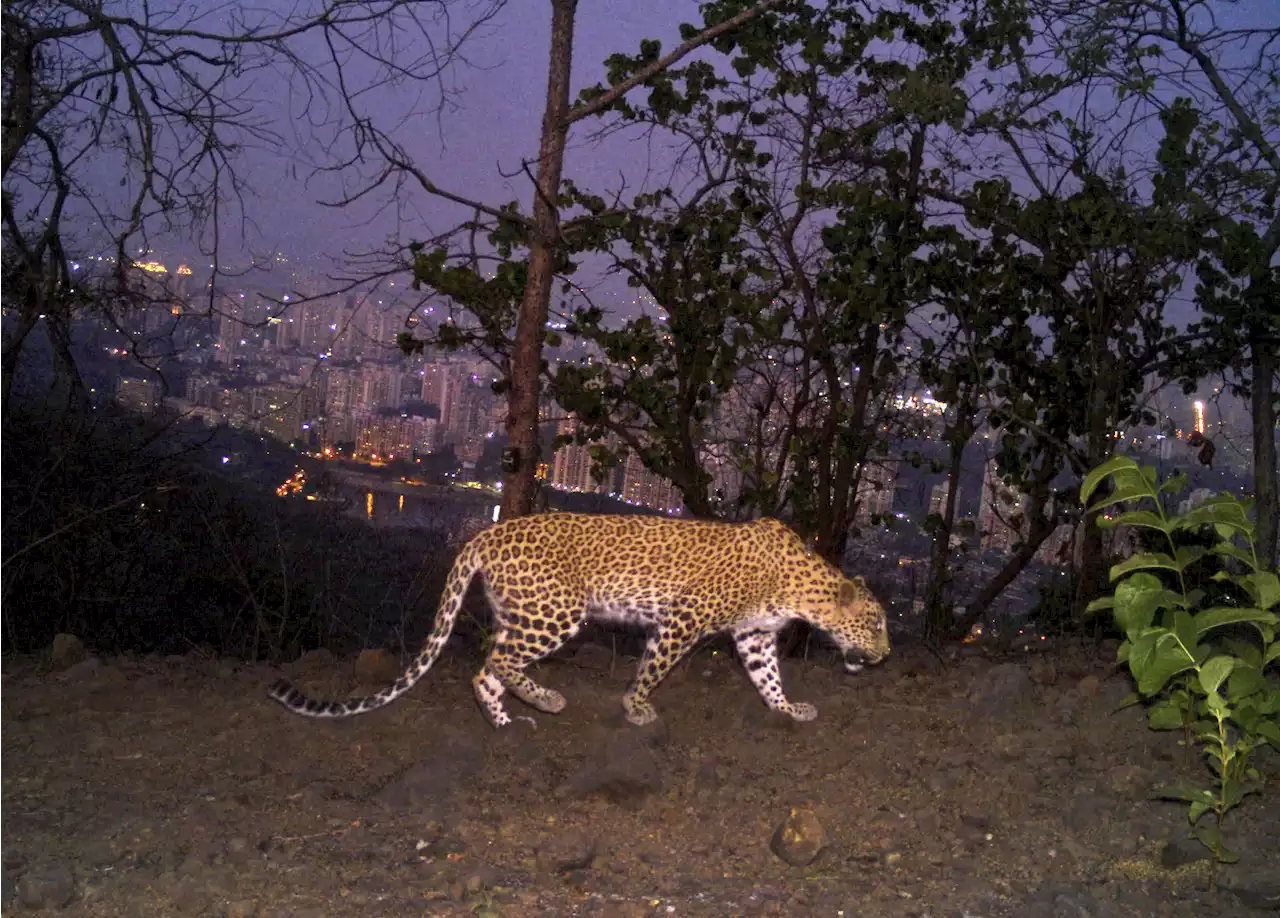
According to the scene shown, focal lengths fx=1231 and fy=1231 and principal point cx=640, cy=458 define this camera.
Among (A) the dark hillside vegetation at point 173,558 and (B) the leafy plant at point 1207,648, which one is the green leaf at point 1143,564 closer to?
(B) the leafy plant at point 1207,648

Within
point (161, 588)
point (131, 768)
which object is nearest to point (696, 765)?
point (131, 768)

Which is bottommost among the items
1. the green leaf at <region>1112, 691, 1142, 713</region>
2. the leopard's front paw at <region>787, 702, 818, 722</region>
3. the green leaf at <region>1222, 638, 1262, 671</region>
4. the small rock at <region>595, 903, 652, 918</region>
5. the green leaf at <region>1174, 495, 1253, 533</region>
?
the small rock at <region>595, 903, 652, 918</region>

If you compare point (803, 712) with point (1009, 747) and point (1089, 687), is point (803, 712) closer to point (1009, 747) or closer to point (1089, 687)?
point (1009, 747)

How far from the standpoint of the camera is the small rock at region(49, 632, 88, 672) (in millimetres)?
7914

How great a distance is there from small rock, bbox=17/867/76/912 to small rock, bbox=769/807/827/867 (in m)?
2.77

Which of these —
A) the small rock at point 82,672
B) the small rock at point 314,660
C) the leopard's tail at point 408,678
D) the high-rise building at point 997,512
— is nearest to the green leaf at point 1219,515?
the leopard's tail at point 408,678

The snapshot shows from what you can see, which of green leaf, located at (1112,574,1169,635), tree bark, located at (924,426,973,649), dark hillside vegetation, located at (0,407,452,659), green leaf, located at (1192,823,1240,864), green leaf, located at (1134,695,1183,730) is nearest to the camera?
green leaf, located at (1192,823,1240,864)

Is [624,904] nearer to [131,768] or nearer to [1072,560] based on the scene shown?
[131,768]

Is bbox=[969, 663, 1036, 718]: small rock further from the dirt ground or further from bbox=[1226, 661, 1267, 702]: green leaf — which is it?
bbox=[1226, 661, 1267, 702]: green leaf

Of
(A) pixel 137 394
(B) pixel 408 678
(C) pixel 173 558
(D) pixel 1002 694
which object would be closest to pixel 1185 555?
(D) pixel 1002 694

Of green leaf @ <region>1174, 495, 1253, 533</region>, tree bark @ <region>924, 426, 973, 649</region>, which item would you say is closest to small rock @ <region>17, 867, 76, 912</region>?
green leaf @ <region>1174, 495, 1253, 533</region>

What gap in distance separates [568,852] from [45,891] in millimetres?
1994

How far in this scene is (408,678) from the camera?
22.6 feet

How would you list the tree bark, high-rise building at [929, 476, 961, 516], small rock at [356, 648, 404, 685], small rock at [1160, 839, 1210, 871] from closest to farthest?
1. small rock at [1160, 839, 1210, 871]
2. small rock at [356, 648, 404, 685]
3. the tree bark
4. high-rise building at [929, 476, 961, 516]
